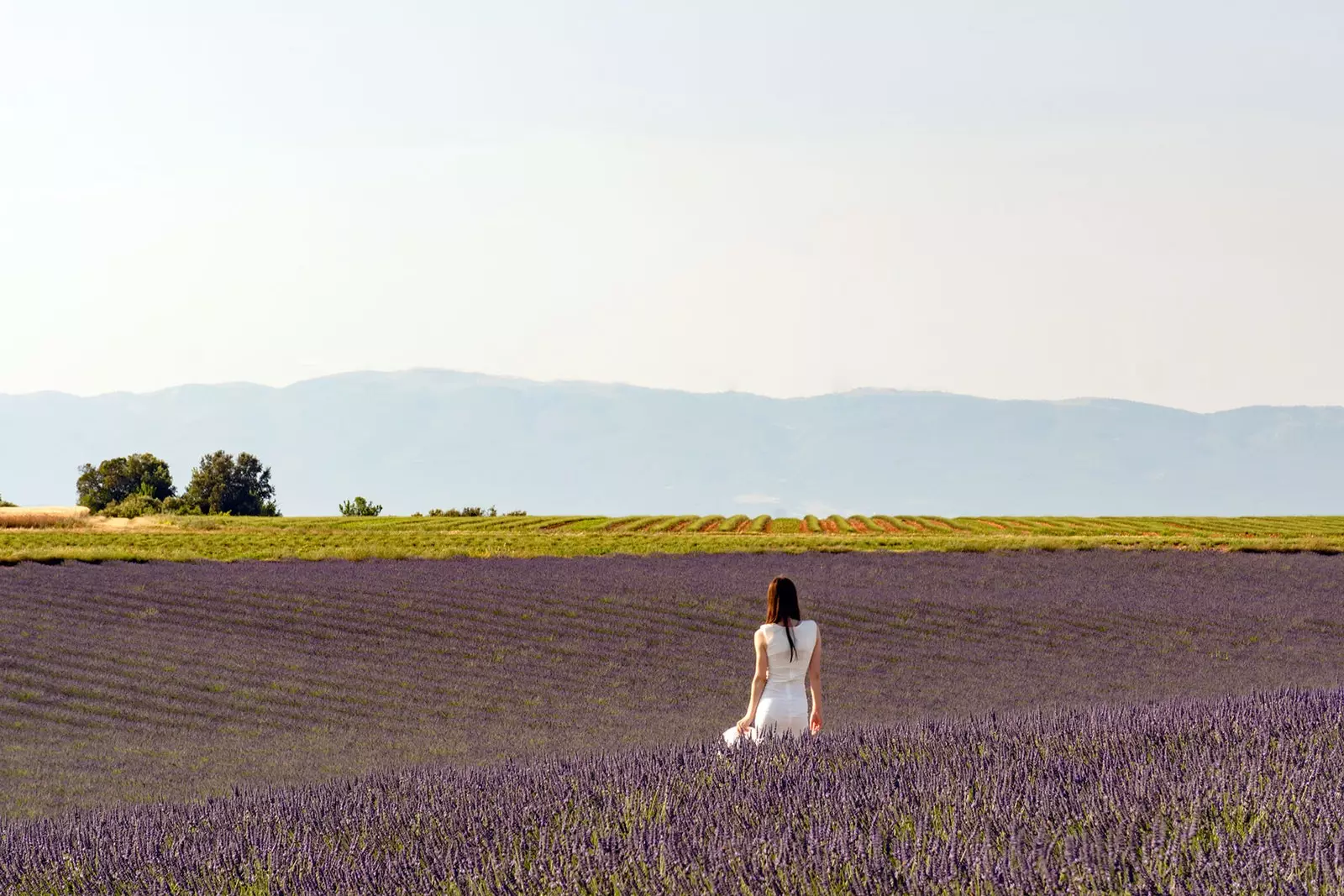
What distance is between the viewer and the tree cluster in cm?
6450

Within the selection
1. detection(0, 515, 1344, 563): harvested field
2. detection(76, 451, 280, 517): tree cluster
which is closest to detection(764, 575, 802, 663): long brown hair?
detection(0, 515, 1344, 563): harvested field

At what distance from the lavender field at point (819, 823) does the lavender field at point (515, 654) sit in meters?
3.02

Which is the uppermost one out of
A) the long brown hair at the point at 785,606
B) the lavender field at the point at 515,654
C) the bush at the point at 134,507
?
the bush at the point at 134,507

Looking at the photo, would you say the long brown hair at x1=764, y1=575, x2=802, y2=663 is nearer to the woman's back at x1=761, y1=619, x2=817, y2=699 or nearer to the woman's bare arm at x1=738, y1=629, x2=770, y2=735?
the woman's back at x1=761, y1=619, x2=817, y2=699

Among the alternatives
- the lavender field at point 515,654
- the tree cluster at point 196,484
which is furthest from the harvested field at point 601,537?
the tree cluster at point 196,484

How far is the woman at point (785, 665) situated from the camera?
22.4 ft

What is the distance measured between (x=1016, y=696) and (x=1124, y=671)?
230 centimetres

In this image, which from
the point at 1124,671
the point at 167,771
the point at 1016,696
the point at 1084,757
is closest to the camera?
the point at 1084,757

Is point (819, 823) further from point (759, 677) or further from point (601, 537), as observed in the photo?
point (601, 537)

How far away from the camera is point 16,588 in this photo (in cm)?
1788

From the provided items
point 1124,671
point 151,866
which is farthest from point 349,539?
point 151,866

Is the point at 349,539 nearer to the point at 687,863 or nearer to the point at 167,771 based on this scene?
the point at 167,771

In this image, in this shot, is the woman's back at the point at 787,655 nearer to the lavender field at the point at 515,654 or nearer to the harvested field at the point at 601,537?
the lavender field at the point at 515,654

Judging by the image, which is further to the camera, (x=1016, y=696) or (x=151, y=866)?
(x=1016, y=696)
